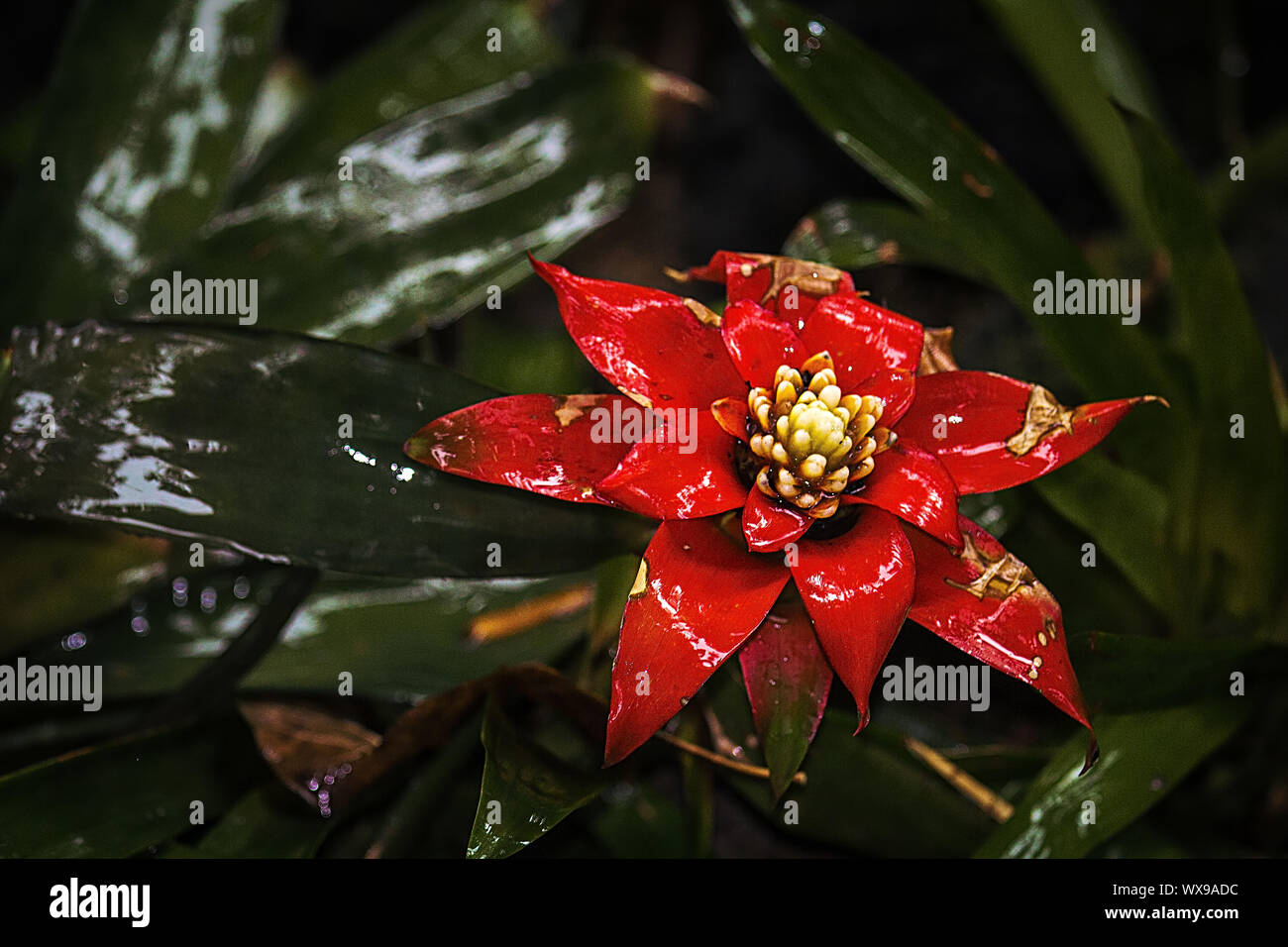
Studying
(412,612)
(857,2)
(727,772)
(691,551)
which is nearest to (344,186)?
(412,612)

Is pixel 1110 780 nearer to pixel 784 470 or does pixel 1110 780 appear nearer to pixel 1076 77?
pixel 784 470

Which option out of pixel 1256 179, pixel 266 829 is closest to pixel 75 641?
pixel 266 829

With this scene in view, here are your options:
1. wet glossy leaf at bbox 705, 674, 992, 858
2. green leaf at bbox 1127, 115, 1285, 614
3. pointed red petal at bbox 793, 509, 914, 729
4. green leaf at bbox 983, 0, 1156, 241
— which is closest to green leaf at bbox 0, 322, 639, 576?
pointed red petal at bbox 793, 509, 914, 729

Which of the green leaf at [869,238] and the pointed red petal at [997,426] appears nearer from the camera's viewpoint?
the pointed red petal at [997,426]

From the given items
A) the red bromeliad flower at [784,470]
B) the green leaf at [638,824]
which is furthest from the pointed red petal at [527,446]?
the green leaf at [638,824]

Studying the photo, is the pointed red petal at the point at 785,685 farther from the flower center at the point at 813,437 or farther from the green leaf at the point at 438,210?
the green leaf at the point at 438,210
